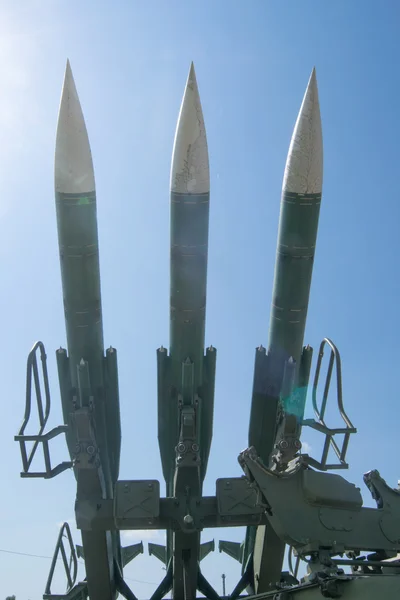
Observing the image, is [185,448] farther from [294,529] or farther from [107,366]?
[294,529]

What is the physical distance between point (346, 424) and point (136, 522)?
2.29 metres

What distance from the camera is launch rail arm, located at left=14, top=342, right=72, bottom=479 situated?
5742 millimetres

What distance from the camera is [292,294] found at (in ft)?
19.7

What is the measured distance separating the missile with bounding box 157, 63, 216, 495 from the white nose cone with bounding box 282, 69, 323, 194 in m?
0.85

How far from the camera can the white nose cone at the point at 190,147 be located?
576 centimetres

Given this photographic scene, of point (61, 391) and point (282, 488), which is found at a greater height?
point (282, 488)

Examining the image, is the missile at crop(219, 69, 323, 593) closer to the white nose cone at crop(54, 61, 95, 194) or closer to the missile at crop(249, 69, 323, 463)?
the missile at crop(249, 69, 323, 463)

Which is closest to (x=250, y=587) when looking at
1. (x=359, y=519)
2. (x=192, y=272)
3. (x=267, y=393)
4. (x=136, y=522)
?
(x=136, y=522)

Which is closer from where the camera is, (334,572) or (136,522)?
(334,572)

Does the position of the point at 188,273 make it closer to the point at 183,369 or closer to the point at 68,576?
the point at 183,369

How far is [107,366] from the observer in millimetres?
6230

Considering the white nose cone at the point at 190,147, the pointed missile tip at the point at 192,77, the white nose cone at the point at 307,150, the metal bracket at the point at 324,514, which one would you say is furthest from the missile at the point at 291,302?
the metal bracket at the point at 324,514

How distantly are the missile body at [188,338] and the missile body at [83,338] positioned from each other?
615mm

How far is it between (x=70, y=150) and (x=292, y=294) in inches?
102
